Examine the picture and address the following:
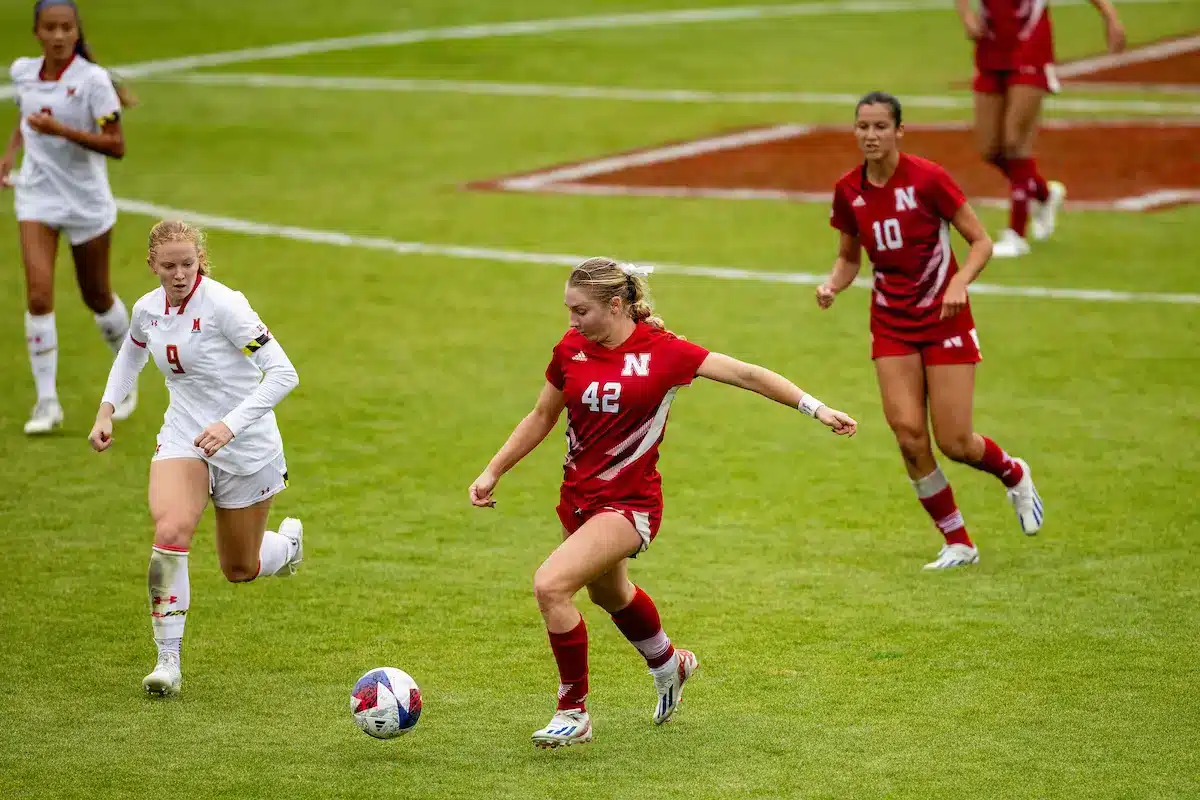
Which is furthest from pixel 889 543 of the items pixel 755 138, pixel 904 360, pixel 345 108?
pixel 345 108

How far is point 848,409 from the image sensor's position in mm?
12930

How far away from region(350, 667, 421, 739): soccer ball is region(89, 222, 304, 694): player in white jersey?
110 cm

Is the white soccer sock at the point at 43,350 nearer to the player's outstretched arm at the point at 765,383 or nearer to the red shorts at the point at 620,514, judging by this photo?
the red shorts at the point at 620,514

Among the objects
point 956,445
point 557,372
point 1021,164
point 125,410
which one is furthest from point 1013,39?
point 557,372

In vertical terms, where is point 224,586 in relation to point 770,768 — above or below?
below

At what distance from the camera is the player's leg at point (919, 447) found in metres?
9.68

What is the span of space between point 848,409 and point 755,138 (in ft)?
37.2

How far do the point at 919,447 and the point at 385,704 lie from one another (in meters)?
3.69

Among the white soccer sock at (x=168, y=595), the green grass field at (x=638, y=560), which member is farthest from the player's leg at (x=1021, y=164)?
the white soccer sock at (x=168, y=595)

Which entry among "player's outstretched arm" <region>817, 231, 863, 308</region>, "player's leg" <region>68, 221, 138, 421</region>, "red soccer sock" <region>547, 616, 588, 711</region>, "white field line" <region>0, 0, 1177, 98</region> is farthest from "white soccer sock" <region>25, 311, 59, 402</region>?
"white field line" <region>0, 0, 1177, 98</region>

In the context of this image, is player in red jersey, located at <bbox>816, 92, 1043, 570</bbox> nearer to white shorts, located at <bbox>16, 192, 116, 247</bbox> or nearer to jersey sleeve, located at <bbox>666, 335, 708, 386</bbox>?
jersey sleeve, located at <bbox>666, 335, 708, 386</bbox>

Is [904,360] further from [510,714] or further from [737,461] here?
[510,714]

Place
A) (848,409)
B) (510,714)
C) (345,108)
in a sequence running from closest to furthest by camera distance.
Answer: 1. (510,714)
2. (848,409)
3. (345,108)

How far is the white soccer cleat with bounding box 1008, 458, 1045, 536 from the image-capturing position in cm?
1003
